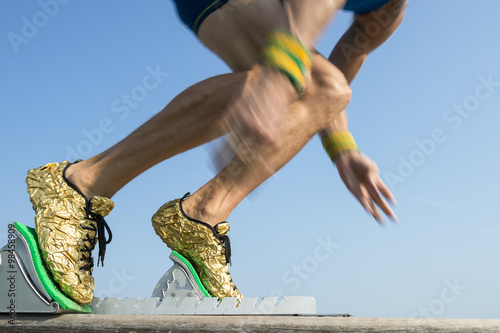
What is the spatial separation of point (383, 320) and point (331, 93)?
0.82 metres

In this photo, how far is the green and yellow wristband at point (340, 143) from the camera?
7.07ft

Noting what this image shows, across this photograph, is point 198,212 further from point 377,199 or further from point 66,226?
point 377,199

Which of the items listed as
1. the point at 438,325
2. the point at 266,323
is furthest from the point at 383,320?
the point at 266,323

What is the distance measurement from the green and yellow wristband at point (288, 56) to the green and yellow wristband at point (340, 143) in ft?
3.81

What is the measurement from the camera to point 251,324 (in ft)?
3.95

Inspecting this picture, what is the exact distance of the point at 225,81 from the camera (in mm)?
1615

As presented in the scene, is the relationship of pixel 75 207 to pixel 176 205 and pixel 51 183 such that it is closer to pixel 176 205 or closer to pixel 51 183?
pixel 51 183

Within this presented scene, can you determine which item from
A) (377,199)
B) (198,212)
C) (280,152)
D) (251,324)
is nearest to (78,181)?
(198,212)

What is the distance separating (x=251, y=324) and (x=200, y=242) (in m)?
0.62

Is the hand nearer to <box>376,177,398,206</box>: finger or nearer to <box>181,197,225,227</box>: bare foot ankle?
<box>376,177,398,206</box>: finger

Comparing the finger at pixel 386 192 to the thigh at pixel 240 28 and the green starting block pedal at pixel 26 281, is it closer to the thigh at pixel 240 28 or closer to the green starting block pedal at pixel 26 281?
the thigh at pixel 240 28

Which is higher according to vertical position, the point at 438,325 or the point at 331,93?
the point at 331,93

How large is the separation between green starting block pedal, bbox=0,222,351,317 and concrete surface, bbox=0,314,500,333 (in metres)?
0.11

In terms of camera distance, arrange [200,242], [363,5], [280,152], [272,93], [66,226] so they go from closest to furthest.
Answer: [272,93], [66,226], [280,152], [200,242], [363,5]
